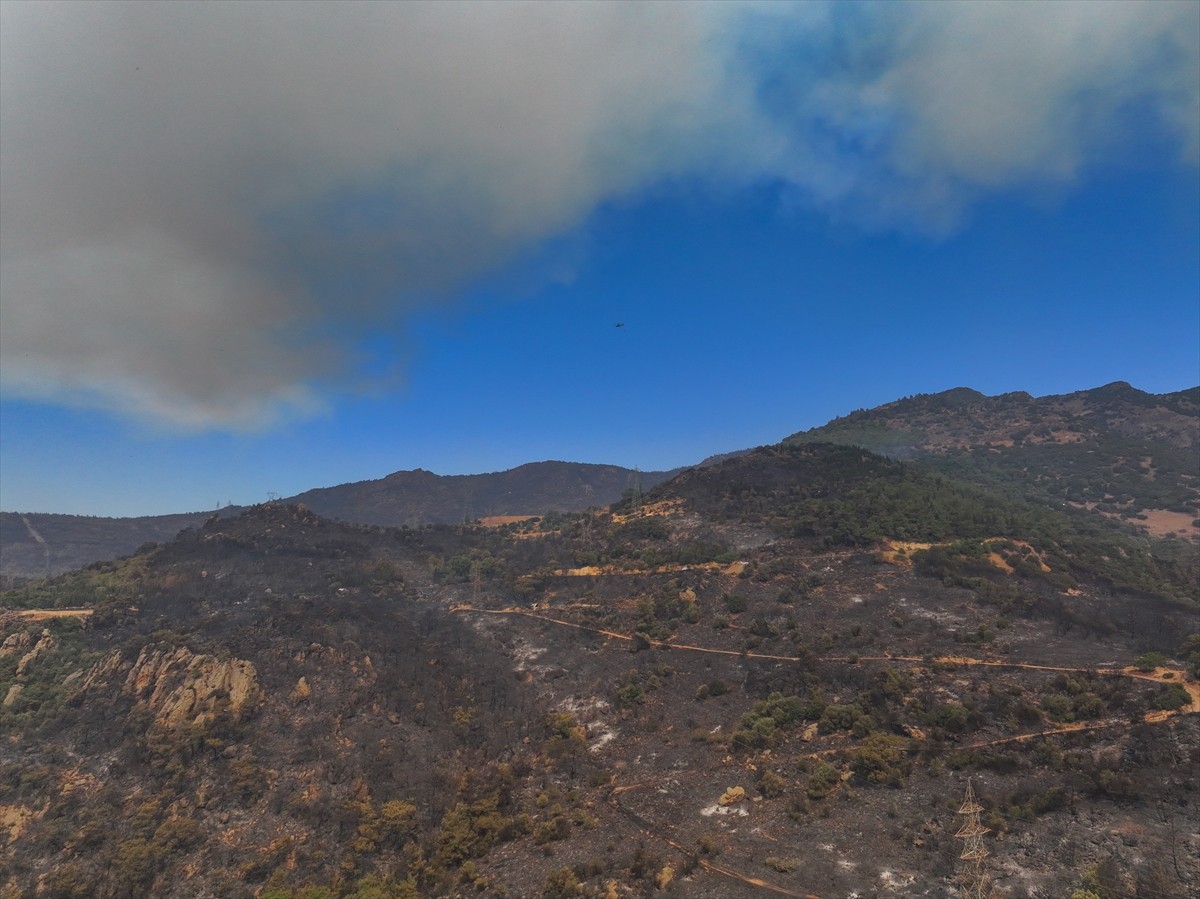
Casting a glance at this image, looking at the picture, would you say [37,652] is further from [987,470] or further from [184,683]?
[987,470]

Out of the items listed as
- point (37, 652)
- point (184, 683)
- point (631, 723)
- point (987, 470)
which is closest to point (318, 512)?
point (37, 652)

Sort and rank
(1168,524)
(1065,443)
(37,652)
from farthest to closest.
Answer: (1065,443) → (1168,524) → (37,652)

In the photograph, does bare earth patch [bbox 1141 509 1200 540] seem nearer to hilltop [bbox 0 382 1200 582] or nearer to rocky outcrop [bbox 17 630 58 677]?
hilltop [bbox 0 382 1200 582]

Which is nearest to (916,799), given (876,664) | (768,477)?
(876,664)

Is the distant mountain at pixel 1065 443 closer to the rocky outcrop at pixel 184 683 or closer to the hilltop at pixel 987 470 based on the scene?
the hilltop at pixel 987 470

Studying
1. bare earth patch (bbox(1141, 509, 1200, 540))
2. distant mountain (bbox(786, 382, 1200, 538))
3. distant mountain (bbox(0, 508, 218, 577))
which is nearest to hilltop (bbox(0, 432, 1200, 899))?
bare earth patch (bbox(1141, 509, 1200, 540))

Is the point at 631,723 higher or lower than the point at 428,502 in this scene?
lower

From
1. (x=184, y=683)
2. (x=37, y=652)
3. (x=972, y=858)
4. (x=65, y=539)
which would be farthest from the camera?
(x=65, y=539)
